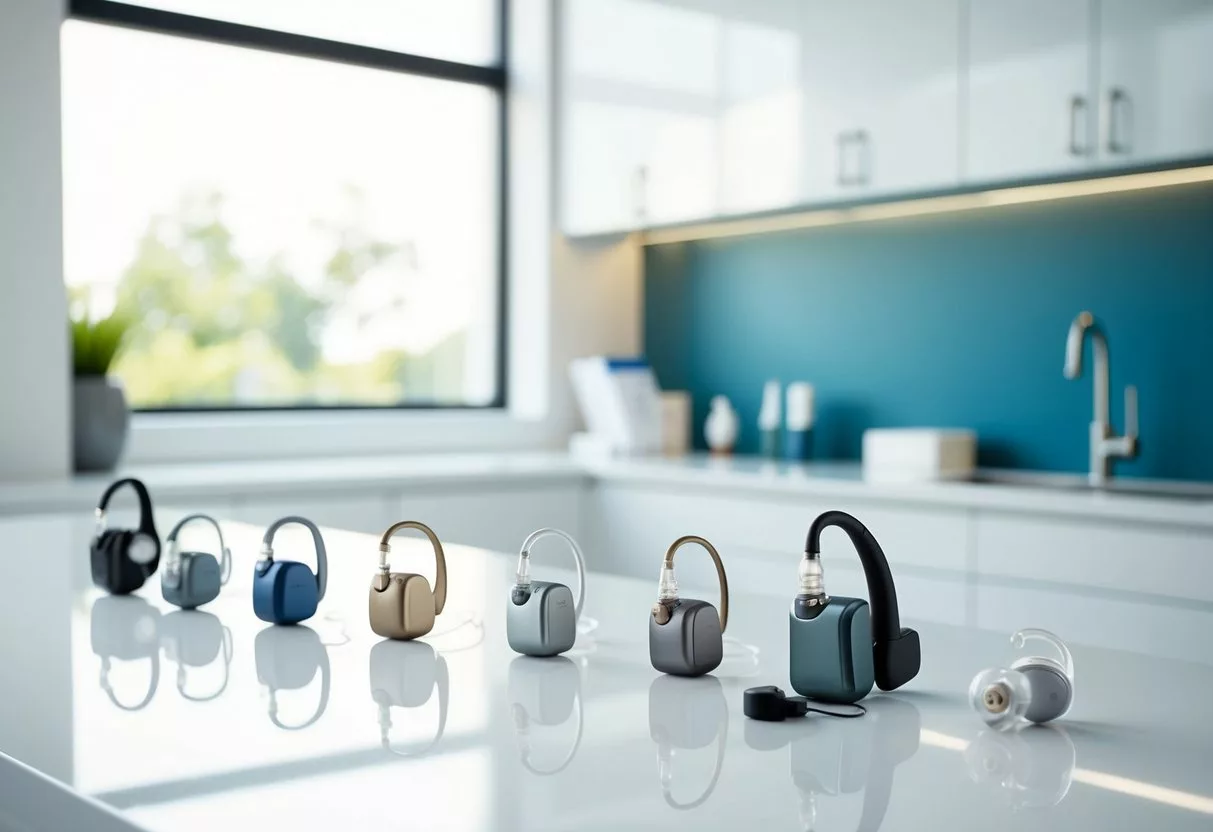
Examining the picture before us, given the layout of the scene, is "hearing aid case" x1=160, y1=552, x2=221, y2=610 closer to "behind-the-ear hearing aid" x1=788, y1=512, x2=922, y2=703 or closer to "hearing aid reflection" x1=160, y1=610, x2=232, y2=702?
"hearing aid reflection" x1=160, y1=610, x2=232, y2=702

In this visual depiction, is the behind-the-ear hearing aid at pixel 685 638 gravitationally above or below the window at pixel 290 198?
below

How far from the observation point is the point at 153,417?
386 cm

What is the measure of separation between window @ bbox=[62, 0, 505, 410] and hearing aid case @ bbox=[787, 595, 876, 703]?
10.1 ft

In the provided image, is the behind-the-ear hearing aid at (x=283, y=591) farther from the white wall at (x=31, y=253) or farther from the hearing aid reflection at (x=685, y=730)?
the white wall at (x=31, y=253)

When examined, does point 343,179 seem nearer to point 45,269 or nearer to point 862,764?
point 45,269

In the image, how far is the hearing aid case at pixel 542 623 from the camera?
3.80ft

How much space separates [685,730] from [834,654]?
143 millimetres

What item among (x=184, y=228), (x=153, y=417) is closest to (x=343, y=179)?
(x=184, y=228)

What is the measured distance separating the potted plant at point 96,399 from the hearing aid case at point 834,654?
2.89 meters

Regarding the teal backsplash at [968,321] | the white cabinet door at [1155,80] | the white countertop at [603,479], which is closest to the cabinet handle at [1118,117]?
the white cabinet door at [1155,80]

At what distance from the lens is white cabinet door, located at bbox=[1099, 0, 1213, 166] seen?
2.81 metres

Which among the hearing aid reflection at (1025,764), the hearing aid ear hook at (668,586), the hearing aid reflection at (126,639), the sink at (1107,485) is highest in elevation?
the hearing aid ear hook at (668,586)

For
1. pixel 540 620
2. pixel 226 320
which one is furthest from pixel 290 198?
pixel 540 620

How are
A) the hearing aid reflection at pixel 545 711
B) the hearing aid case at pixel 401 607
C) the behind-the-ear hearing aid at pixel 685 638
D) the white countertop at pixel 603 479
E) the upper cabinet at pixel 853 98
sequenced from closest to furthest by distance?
the hearing aid reflection at pixel 545 711 < the behind-the-ear hearing aid at pixel 685 638 < the hearing aid case at pixel 401 607 < the white countertop at pixel 603 479 < the upper cabinet at pixel 853 98
